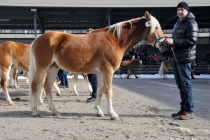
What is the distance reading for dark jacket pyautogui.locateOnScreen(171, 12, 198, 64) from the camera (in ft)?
15.6

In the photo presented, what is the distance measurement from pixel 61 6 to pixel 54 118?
20.8 metres

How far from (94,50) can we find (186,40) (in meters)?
1.79

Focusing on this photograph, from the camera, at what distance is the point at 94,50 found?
5.01 meters

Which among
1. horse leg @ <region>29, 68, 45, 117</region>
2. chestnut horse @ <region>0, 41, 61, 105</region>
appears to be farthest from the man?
chestnut horse @ <region>0, 41, 61, 105</region>

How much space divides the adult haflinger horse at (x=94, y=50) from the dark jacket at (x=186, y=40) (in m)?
0.37

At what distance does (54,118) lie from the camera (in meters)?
5.05

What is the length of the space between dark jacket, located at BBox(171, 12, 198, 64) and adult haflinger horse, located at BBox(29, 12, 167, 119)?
369 mm

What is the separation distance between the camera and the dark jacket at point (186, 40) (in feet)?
15.6

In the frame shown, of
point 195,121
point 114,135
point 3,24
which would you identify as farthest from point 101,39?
point 3,24
